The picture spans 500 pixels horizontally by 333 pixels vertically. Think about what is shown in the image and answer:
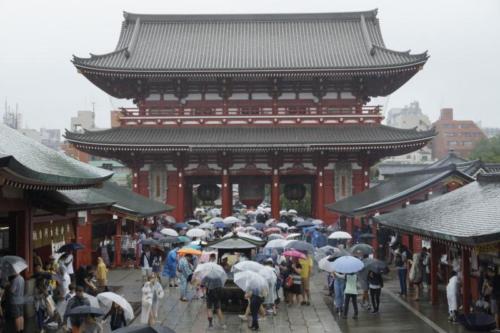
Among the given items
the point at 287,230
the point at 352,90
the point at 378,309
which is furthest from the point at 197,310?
the point at 352,90

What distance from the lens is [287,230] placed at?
3441 cm

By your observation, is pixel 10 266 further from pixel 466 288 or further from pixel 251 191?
pixel 251 191

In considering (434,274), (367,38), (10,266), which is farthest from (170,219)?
(10,266)

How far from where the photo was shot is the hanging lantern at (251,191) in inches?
1732

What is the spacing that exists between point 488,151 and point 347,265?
7071cm

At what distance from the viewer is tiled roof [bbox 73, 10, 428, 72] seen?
41062mm

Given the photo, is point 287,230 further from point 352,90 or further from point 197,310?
point 197,310

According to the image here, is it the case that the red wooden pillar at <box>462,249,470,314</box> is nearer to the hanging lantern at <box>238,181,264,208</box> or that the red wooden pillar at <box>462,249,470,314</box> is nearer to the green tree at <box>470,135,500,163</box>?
the hanging lantern at <box>238,181,264,208</box>

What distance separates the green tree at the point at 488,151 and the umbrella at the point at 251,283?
61.6 m

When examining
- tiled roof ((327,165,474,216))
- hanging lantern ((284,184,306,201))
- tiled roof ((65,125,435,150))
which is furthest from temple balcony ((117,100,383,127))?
tiled roof ((327,165,474,216))

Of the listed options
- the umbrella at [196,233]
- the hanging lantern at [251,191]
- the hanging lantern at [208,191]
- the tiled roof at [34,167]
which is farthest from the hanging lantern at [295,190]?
the tiled roof at [34,167]

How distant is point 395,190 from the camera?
31.7 m

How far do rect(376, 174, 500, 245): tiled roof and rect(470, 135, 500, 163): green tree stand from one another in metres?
54.2

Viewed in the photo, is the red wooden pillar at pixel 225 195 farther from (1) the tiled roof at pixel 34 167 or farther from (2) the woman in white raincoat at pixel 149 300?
(2) the woman in white raincoat at pixel 149 300
